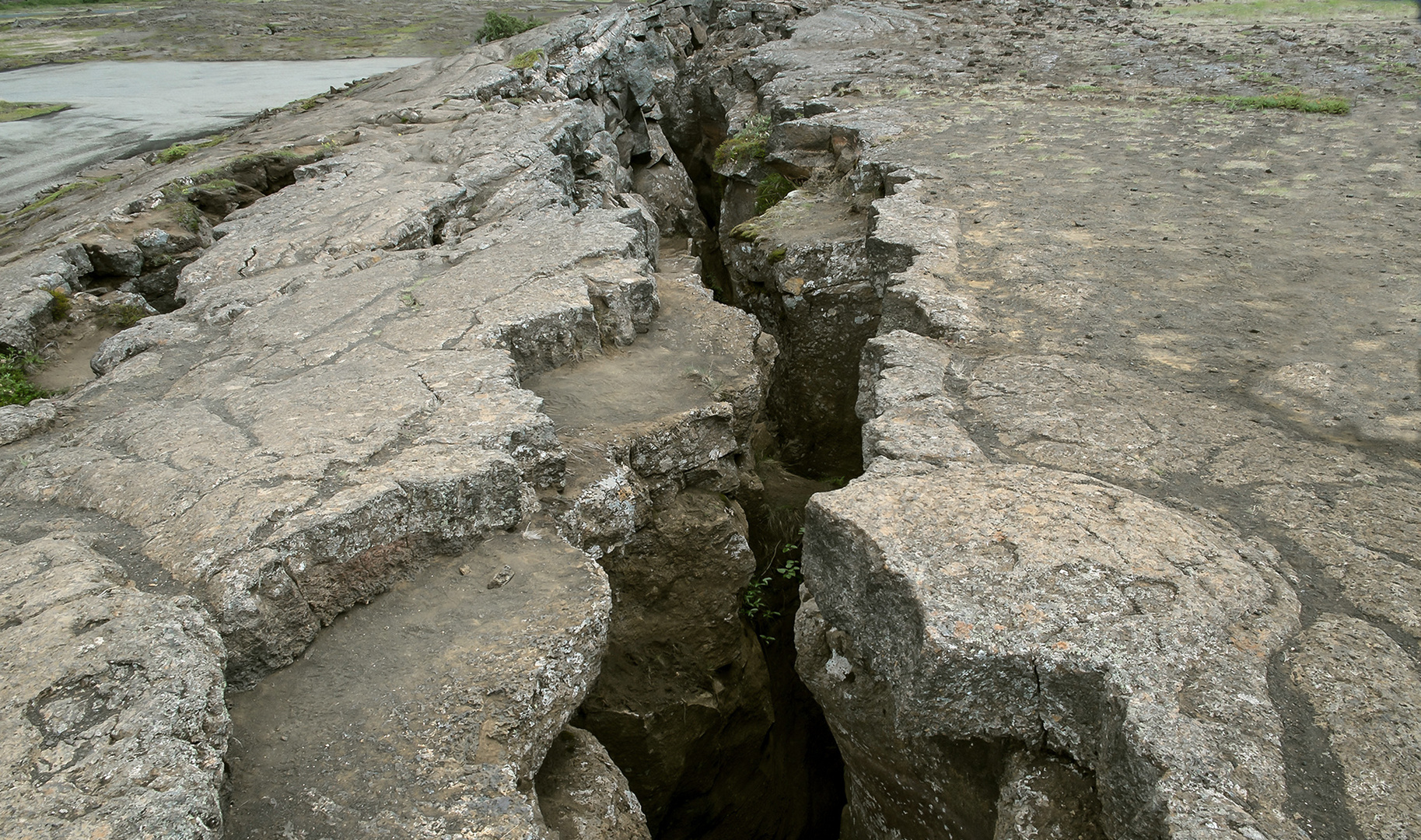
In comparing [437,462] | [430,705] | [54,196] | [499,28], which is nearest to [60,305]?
[54,196]

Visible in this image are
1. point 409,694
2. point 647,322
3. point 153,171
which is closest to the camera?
point 409,694

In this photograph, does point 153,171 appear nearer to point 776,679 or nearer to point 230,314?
point 230,314

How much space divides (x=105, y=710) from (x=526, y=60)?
8.28 metres

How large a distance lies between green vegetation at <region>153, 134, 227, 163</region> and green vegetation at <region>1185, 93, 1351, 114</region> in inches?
301

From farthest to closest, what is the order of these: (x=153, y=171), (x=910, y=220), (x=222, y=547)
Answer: (x=153, y=171) < (x=910, y=220) < (x=222, y=547)

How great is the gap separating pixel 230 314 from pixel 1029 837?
3558 millimetres

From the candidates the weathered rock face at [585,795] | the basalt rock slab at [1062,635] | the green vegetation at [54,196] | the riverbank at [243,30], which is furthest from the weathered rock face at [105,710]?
the riverbank at [243,30]

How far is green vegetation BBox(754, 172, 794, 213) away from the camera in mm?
5934

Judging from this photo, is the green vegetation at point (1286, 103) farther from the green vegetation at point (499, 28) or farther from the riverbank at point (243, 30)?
the riverbank at point (243, 30)

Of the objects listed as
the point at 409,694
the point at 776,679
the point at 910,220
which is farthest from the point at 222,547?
the point at 910,220

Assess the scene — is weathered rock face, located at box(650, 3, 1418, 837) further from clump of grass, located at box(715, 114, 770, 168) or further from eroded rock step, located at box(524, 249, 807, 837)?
clump of grass, located at box(715, 114, 770, 168)

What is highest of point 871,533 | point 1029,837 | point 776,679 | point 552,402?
point 871,533

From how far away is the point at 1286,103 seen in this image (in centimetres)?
563

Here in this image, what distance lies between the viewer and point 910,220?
158 inches
